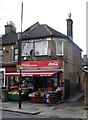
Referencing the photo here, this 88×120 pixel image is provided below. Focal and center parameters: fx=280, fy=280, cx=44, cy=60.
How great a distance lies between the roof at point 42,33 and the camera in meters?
28.8

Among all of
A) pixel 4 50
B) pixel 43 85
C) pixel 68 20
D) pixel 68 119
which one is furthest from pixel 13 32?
pixel 68 119

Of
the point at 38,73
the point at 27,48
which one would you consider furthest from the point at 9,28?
the point at 38,73

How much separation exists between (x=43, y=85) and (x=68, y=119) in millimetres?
11924

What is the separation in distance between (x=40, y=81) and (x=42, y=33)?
5.09 m

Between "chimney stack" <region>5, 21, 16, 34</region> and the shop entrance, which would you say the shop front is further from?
"chimney stack" <region>5, 21, 16, 34</region>

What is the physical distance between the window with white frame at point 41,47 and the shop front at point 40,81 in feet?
4.23

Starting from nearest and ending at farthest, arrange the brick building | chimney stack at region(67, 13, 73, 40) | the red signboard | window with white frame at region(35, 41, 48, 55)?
the red signboard → the brick building → window with white frame at region(35, 41, 48, 55) → chimney stack at region(67, 13, 73, 40)

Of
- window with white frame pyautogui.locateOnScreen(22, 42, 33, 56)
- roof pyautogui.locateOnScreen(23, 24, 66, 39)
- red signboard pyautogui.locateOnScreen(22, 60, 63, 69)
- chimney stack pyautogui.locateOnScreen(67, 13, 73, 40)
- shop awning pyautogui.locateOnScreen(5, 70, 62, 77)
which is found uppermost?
chimney stack pyautogui.locateOnScreen(67, 13, 73, 40)

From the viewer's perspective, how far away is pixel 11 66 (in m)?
30.4

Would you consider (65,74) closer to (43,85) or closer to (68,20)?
(43,85)

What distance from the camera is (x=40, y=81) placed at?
29172mm

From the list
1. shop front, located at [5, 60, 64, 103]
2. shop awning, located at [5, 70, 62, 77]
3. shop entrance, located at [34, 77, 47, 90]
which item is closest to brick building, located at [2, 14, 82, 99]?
shop front, located at [5, 60, 64, 103]

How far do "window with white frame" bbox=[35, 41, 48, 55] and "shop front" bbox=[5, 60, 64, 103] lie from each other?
1.29 metres

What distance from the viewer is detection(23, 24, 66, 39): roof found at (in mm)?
28750
